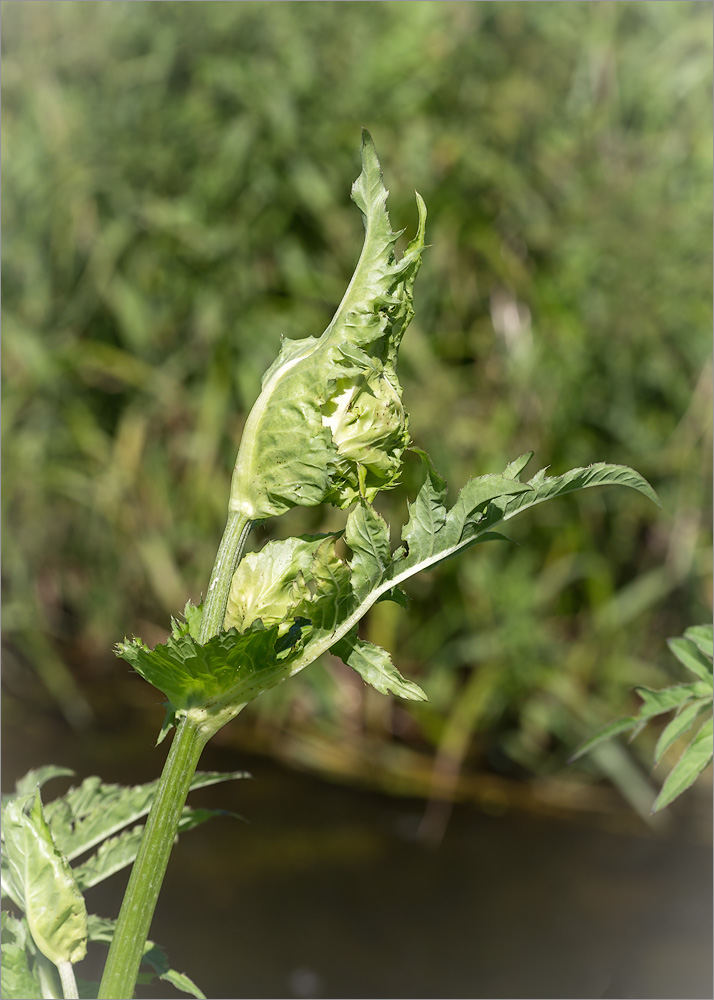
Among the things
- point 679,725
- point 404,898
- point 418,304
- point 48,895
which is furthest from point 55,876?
point 418,304

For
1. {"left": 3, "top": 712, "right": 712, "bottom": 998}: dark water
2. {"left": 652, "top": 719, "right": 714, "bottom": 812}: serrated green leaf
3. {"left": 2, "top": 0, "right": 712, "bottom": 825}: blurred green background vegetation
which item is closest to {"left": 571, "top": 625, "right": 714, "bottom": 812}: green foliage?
{"left": 652, "top": 719, "right": 714, "bottom": 812}: serrated green leaf

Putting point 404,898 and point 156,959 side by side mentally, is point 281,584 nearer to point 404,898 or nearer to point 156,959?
point 156,959

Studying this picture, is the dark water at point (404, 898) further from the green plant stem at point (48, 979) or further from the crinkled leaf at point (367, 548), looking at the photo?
the crinkled leaf at point (367, 548)

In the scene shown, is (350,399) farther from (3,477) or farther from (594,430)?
(3,477)

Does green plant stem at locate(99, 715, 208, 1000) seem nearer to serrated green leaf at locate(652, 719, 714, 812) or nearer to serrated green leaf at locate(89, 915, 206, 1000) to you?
serrated green leaf at locate(89, 915, 206, 1000)

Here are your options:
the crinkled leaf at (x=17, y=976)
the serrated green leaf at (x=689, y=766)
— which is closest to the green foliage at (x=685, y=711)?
the serrated green leaf at (x=689, y=766)

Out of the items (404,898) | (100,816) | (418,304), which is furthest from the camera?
(418,304)

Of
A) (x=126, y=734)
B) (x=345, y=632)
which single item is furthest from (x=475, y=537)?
(x=126, y=734)
